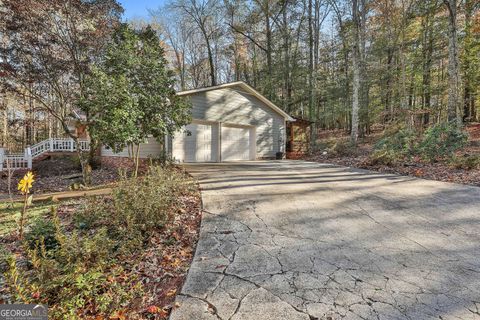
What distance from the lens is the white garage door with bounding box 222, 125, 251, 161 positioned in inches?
490

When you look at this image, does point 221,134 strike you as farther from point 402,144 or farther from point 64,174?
point 402,144

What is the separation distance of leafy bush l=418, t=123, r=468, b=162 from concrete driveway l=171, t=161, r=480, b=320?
3928mm

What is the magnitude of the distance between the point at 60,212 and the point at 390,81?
2127 centimetres

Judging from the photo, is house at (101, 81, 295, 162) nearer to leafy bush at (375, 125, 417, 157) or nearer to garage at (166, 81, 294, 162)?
garage at (166, 81, 294, 162)

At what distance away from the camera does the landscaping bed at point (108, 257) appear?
185 centimetres

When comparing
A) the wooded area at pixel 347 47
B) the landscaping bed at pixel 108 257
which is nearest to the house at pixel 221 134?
the wooded area at pixel 347 47

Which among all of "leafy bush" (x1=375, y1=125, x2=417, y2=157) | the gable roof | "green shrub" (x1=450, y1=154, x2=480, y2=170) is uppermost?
the gable roof

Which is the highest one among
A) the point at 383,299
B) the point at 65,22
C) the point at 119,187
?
the point at 65,22

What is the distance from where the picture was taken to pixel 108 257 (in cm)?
249

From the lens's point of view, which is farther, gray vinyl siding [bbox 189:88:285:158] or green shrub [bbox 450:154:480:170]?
gray vinyl siding [bbox 189:88:285:158]

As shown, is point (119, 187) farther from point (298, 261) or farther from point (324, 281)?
point (324, 281)

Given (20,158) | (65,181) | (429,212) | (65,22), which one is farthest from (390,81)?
(20,158)

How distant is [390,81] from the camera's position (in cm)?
1839

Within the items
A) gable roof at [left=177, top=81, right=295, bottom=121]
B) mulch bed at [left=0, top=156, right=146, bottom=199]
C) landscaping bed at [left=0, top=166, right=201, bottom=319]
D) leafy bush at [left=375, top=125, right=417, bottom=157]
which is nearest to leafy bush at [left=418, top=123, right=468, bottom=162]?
leafy bush at [left=375, top=125, right=417, bottom=157]
